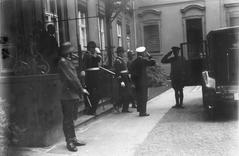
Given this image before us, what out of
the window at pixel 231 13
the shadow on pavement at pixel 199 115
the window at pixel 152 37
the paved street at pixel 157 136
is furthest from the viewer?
the window at pixel 152 37

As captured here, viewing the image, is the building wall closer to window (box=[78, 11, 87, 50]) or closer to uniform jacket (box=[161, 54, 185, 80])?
window (box=[78, 11, 87, 50])

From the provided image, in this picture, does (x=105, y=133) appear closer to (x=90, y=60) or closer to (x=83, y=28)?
(x=90, y=60)

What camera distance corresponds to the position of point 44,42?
9930 mm

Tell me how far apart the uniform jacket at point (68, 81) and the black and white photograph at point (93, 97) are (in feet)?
0.05

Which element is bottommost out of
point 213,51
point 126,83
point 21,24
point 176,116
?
point 176,116

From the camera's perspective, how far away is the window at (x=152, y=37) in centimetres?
2641

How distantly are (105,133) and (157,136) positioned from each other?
110 centimetres

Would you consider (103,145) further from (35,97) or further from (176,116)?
(176,116)

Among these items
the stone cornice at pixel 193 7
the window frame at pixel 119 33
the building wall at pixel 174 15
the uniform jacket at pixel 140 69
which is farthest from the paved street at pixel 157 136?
the stone cornice at pixel 193 7

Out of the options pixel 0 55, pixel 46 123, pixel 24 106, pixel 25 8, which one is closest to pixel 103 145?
pixel 46 123

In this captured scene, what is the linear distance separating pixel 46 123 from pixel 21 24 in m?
4.09

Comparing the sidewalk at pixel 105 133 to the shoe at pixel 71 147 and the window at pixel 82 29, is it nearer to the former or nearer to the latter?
the shoe at pixel 71 147

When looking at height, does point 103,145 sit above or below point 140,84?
below

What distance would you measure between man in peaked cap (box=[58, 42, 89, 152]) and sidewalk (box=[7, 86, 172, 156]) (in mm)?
293
